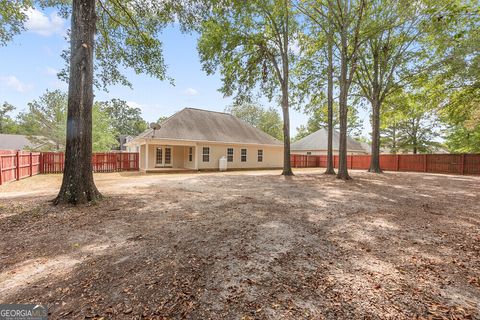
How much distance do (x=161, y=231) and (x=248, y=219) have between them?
5.74ft

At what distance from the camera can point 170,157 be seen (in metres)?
19.5

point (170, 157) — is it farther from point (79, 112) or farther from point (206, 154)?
point (79, 112)

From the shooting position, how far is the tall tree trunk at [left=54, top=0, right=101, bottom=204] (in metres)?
5.69

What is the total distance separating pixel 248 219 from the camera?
15.9 feet

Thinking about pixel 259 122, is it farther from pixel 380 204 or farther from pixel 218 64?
pixel 380 204

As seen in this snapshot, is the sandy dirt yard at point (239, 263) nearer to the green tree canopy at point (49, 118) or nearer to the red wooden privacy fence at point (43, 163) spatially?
the red wooden privacy fence at point (43, 163)

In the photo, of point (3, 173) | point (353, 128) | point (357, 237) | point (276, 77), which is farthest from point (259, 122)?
point (357, 237)

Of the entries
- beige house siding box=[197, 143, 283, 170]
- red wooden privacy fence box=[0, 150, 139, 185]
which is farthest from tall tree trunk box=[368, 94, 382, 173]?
red wooden privacy fence box=[0, 150, 139, 185]

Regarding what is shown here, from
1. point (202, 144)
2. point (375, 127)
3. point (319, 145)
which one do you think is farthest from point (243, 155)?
point (319, 145)

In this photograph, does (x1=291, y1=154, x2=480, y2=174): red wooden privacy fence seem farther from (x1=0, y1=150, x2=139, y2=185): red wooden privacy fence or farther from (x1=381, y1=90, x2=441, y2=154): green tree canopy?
(x1=0, y1=150, x2=139, y2=185): red wooden privacy fence

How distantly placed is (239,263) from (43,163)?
16.9m

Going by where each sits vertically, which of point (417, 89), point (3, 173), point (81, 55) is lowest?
point (3, 173)

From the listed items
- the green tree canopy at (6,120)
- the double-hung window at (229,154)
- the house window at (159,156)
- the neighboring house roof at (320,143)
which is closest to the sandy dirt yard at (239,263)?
the house window at (159,156)

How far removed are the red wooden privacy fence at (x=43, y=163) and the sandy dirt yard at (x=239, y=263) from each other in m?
6.60
